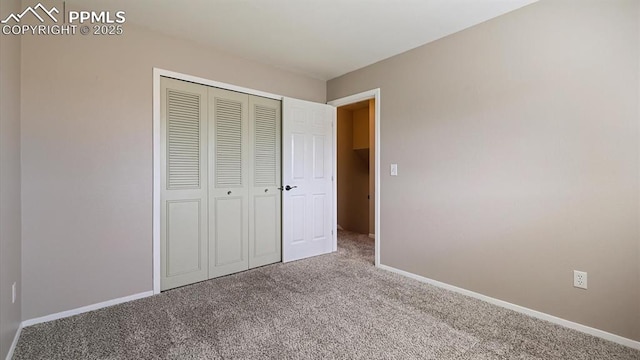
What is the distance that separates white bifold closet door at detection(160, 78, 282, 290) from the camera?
107 inches

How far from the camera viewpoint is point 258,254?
3.34 meters

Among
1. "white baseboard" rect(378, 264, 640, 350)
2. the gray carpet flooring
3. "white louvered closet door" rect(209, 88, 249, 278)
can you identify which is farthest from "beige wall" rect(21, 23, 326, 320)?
"white baseboard" rect(378, 264, 640, 350)

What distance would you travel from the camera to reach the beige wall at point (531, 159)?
1.85 m

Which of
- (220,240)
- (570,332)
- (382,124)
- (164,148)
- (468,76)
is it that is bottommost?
(570,332)

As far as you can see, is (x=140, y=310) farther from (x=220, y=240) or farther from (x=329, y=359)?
(x=329, y=359)

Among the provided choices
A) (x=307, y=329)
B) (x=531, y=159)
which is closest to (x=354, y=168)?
(x=531, y=159)

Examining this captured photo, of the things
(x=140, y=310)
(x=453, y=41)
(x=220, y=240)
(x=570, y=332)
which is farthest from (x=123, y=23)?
(x=570, y=332)

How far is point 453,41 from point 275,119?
207 cm

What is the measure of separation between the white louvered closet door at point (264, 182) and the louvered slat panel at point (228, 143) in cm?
16

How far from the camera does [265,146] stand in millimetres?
3404

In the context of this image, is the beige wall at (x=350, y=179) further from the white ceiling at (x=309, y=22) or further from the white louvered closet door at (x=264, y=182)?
the white ceiling at (x=309, y=22)

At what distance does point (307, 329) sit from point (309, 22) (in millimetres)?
2481

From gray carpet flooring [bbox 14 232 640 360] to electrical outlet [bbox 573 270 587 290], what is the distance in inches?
12.9

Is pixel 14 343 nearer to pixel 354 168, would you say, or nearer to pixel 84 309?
pixel 84 309
